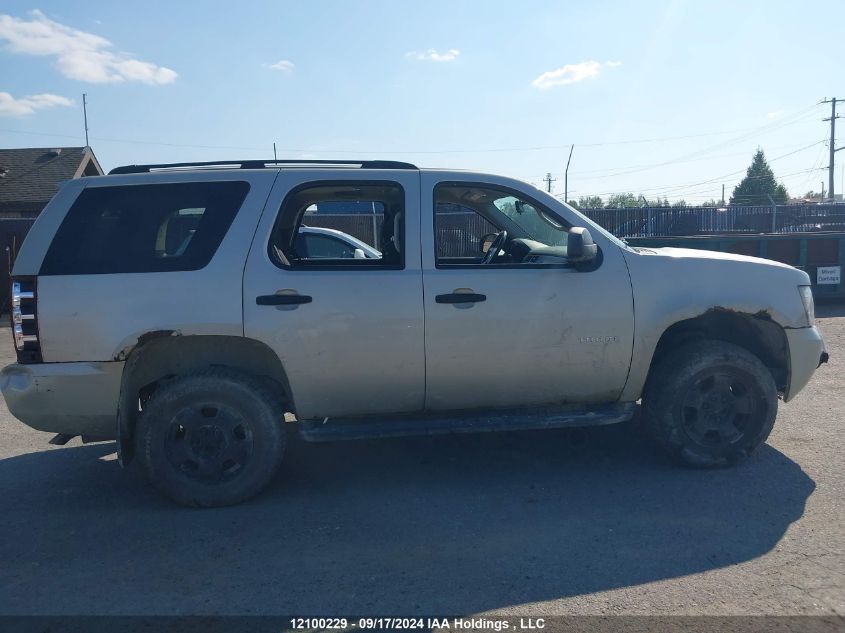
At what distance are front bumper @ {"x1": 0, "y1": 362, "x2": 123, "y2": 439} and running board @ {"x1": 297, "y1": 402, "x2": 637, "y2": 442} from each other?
47.8 inches

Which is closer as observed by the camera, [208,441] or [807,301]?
[208,441]

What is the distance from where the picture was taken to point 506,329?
4844 mm

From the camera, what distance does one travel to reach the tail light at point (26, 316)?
4523mm

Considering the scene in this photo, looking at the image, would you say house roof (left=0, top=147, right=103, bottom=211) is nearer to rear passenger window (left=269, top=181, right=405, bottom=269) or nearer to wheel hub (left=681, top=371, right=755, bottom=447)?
rear passenger window (left=269, top=181, right=405, bottom=269)

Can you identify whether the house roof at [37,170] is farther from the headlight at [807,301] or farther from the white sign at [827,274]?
the headlight at [807,301]

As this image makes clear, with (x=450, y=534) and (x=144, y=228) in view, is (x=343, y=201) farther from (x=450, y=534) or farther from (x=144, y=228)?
(x=450, y=534)

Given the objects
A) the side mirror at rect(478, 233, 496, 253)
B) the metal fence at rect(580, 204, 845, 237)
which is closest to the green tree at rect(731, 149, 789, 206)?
the metal fence at rect(580, 204, 845, 237)

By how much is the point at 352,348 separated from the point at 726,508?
8.19 feet

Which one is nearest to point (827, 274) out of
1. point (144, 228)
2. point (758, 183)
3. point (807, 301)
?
point (807, 301)

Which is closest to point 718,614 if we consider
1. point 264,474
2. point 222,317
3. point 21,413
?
point 264,474

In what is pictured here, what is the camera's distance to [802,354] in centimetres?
521

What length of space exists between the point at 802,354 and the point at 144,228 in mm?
4538

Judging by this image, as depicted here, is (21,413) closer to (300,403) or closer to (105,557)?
(105,557)

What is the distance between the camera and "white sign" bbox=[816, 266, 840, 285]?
1270 cm
